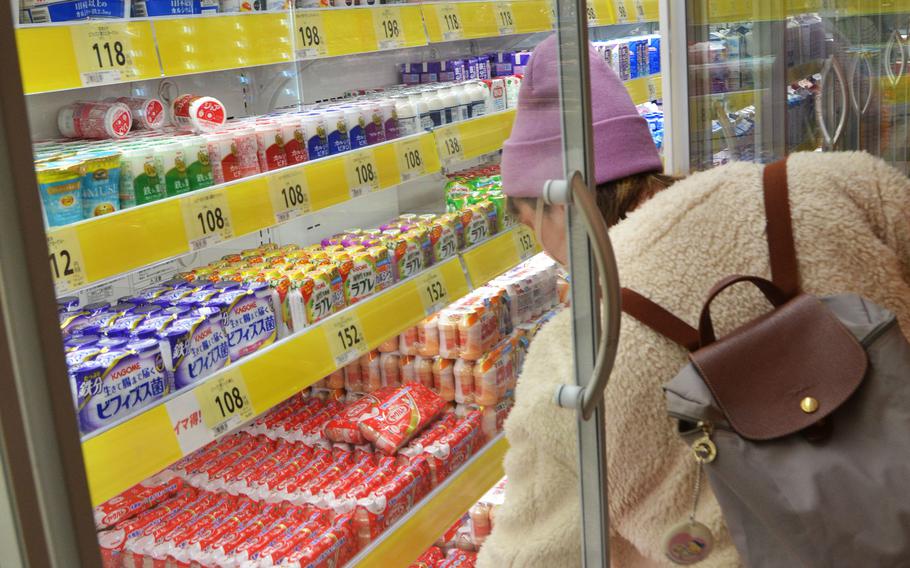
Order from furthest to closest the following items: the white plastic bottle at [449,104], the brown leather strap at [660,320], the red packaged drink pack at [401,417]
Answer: the white plastic bottle at [449,104], the red packaged drink pack at [401,417], the brown leather strap at [660,320]

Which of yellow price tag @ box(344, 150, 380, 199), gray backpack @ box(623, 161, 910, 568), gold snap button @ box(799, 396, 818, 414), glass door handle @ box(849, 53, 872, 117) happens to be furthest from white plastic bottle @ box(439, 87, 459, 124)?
A: gold snap button @ box(799, 396, 818, 414)

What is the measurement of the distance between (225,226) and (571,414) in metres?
0.79

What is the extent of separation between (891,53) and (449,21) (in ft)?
4.51

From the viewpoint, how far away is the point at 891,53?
8.91 ft

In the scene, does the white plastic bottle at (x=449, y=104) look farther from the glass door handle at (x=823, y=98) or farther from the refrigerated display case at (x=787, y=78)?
the glass door handle at (x=823, y=98)

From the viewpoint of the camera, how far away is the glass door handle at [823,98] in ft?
9.03

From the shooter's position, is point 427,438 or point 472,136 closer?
point 427,438

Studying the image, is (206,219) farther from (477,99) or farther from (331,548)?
(477,99)

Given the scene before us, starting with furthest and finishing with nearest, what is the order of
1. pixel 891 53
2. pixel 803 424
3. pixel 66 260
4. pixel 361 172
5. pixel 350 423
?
pixel 891 53
pixel 350 423
pixel 361 172
pixel 66 260
pixel 803 424

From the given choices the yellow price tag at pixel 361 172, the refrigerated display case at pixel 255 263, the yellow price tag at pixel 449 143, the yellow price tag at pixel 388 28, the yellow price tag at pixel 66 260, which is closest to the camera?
the refrigerated display case at pixel 255 263

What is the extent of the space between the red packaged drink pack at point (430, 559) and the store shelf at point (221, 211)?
970mm

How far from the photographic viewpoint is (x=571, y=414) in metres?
1.08

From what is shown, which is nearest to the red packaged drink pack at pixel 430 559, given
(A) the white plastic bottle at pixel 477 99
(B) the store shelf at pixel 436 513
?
(B) the store shelf at pixel 436 513

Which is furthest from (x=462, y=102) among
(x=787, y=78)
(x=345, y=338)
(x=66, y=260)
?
(x=66, y=260)
